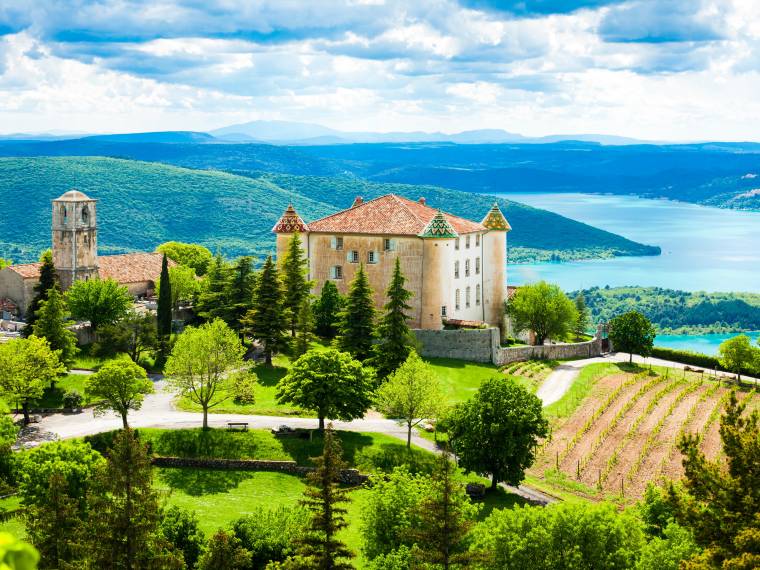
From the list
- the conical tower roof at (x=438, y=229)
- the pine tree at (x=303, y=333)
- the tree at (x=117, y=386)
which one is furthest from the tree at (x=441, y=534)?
the conical tower roof at (x=438, y=229)

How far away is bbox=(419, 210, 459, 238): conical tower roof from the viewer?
6384 cm

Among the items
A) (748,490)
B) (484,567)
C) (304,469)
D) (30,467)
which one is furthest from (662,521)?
(30,467)

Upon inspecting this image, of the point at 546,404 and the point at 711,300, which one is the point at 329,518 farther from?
the point at 711,300

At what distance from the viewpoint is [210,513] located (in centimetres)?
3709

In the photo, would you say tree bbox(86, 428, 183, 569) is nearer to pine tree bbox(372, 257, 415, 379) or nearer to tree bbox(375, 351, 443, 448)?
tree bbox(375, 351, 443, 448)

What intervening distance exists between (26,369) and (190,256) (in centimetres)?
4471

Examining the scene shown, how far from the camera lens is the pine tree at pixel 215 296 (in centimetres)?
5944

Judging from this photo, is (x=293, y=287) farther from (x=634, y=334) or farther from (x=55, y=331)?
(x=634, y=334)

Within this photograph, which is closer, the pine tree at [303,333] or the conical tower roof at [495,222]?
the pine tree at [303,333]

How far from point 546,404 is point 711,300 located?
134 meters

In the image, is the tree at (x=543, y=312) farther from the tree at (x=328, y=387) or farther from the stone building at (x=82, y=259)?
the stone building at (x=82, y=259)

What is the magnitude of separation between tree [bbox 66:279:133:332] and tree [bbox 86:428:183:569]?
30.8 meters

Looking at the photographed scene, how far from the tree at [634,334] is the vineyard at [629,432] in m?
3.71

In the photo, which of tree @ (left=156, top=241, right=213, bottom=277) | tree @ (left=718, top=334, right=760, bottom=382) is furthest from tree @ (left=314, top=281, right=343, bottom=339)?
tree @ (left=718, top=334, right=760, bottom=382)
